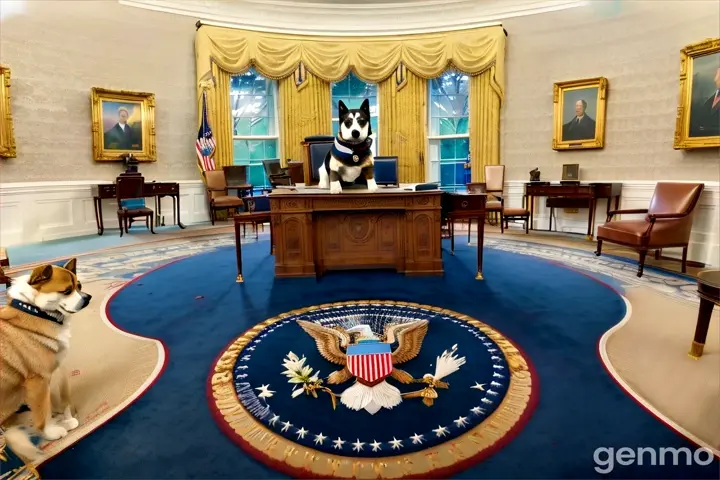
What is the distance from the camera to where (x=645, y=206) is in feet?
23.0

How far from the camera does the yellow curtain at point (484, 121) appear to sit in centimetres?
888

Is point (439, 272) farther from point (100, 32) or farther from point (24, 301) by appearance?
point (100, 32)

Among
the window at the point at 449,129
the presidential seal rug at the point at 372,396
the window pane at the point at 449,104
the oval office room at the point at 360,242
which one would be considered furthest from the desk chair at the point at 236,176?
the presidential seal rug at the point at 372,396

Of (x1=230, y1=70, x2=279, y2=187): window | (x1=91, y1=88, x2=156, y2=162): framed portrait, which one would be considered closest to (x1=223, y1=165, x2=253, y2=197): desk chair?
(x1=230, y1=70, x2=279, y2=187): window

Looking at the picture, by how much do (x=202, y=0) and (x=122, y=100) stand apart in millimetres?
2508

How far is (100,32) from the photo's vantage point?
7.97 meters

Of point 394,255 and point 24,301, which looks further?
point 394,255

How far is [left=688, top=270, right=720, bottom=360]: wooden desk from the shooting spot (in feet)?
8.49

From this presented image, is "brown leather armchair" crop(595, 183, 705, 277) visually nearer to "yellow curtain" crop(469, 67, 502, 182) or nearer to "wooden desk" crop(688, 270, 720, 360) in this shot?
"wooden desk" crop(688, 270, 720, 360)

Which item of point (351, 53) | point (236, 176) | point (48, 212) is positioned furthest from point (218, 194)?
point (351, 53)

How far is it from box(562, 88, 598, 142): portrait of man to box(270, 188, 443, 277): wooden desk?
456 cm

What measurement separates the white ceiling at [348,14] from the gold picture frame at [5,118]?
2971 mm

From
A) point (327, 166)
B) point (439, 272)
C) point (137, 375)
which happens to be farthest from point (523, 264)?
point (137, 375)

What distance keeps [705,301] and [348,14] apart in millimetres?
8700
